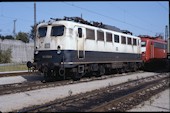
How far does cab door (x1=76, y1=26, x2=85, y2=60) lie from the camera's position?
56.5 ft

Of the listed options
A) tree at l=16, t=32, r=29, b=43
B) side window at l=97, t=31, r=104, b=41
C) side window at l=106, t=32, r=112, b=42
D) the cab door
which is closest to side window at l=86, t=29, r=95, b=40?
the cab door

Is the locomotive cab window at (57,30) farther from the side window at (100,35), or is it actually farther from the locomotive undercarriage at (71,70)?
the side window at (100,35)

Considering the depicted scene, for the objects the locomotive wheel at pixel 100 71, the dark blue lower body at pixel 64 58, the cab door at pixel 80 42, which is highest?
the cab door at pixel 80 42

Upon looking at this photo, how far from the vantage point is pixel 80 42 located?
57.1ft

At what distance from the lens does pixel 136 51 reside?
90.0ft

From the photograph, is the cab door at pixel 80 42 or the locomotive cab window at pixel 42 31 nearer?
the cab door at pixel 80 42

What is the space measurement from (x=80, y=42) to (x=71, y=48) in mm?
1032

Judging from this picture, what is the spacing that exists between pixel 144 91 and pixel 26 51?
39.7m

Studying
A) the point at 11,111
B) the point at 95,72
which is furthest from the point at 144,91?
the point at 95,72

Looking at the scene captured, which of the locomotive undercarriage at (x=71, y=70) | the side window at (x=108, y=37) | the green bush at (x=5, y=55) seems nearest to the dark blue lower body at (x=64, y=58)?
the locomotive undercarriage at (x=71, y=70)

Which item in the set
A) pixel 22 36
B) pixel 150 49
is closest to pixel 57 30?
pixel 150 49

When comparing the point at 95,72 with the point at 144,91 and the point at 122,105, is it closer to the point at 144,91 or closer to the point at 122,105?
the point at 144,91

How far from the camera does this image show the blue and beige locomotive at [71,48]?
1644 cm

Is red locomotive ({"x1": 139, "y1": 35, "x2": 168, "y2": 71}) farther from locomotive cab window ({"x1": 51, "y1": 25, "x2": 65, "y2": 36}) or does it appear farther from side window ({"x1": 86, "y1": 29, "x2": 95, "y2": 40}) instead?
locomotive cab window ({"x1": 51, "y1": 25, "x2": 65, "y2": 36})
